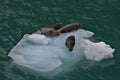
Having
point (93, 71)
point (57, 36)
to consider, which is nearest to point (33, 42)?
point (57, 36)

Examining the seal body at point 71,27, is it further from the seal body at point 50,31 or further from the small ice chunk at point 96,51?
the small ice chunk at point 96,51

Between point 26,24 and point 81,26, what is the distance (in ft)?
3.36

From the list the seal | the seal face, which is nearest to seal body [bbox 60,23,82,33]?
the seal

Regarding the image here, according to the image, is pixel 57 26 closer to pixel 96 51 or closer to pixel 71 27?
pixel 71 27

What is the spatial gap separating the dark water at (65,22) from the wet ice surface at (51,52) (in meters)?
0.14

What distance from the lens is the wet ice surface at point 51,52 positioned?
726 centimetres

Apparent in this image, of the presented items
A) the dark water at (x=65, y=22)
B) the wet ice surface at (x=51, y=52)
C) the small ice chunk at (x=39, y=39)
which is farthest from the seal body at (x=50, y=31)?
the dark water at (x=65, y=22)

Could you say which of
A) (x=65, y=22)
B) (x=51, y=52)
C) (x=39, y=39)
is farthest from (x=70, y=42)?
(x=65, y=22)

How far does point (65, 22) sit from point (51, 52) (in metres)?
1.31

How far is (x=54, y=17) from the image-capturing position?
28.5ft

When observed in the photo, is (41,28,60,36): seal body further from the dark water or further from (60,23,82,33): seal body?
the dark water

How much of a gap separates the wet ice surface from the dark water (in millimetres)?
141

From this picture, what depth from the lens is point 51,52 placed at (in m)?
7.41

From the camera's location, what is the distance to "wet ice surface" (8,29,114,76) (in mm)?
7262
